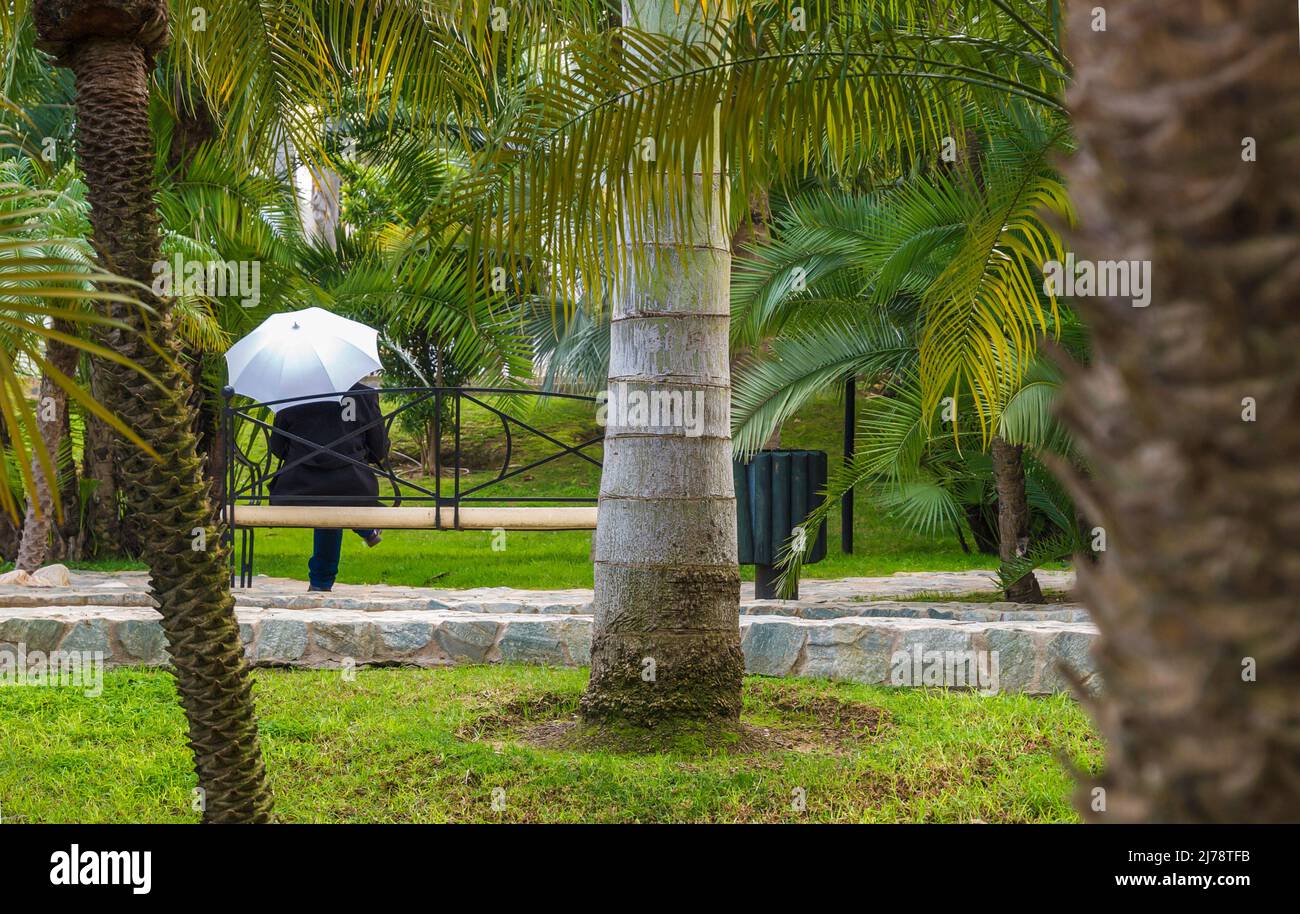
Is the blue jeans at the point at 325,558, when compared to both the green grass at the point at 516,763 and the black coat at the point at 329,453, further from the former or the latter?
the green grass at the point at 516,763

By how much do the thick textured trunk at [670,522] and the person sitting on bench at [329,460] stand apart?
384 centimetres

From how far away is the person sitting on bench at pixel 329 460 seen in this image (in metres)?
8.38

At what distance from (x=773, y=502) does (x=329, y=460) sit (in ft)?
10.7

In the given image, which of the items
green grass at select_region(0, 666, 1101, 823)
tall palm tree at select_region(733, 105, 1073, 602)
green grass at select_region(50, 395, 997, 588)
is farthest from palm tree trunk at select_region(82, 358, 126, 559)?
tall palm tree at select_region(733, 105, 1073, 602)

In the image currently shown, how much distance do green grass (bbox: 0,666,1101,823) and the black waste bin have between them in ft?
6.19

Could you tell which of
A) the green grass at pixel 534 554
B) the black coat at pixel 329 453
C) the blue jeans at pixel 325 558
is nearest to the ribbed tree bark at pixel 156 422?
the black coat at pixel 329 453

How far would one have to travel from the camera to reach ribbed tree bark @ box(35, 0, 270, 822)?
3170 mm

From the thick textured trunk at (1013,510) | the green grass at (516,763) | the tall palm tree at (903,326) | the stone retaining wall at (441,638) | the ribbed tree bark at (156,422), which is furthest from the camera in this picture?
the thick textured trunk at (1013,510)

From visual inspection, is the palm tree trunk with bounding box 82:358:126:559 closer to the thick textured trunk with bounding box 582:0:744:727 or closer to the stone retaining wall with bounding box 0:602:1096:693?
the stone retaining wall with bounding box 0:602:1096:693

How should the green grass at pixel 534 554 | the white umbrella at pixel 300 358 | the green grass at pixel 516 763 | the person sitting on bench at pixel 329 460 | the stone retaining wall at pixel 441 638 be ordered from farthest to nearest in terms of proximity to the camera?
1. the green grass at pixel 534 554
2. the white umbrella at pixel 300 358
3. the person sitting on bench at pixel 329 460
4. the stone retaining wall at pixel 441 638
5. the green grass at pixel 516 763

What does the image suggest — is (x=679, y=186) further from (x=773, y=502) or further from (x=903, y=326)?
(x=903, y=326)

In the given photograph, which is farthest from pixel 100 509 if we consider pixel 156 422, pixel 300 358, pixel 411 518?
pixel 156 422

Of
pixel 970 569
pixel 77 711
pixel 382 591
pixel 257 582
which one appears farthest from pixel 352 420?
pixel 970 569
